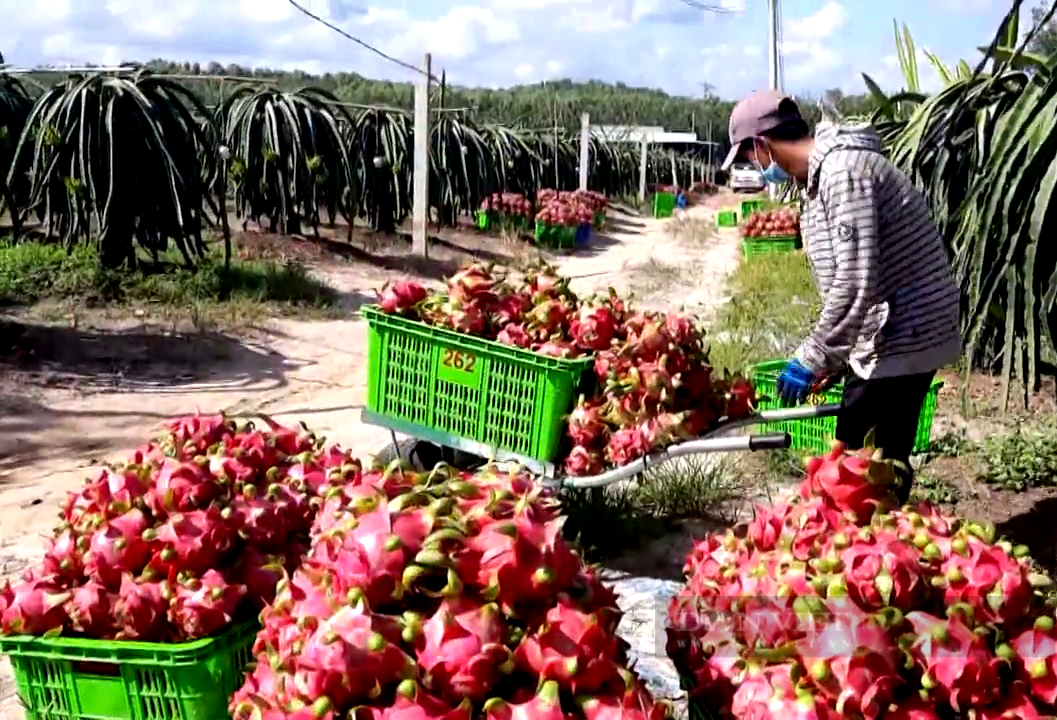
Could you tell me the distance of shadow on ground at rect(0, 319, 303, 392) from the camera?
6949 mm

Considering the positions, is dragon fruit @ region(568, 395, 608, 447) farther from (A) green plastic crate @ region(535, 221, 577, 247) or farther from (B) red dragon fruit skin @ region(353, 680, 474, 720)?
(A) green plastic crate @ region(535, 221, 577, 247)

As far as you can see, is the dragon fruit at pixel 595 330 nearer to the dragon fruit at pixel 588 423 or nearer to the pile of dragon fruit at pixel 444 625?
the dragon fruit at pixel 588 423

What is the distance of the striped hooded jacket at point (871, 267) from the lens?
292cm

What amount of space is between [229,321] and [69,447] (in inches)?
122

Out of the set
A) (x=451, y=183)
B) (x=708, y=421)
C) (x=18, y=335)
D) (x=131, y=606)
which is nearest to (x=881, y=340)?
(x=708, y=421)

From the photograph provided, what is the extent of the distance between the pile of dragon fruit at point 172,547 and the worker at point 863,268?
61.1 inches

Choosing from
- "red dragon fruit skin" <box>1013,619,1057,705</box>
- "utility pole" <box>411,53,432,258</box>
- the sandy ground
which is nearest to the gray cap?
"red dragon fruit skin" <box>1013,619,1057,705</box>

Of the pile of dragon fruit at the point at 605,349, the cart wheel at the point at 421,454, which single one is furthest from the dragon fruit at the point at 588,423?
the cart wheel at the point at 421,454

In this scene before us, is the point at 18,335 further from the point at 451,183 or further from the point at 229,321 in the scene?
the point at 451,183

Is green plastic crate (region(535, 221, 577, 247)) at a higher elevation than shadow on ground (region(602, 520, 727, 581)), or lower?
higher

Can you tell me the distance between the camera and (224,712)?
6.49 ft

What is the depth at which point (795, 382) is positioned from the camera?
3225mm

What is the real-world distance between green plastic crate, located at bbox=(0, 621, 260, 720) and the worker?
190cm

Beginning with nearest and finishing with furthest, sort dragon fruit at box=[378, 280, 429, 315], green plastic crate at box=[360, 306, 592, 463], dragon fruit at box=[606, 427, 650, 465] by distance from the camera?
1. dragon fruit at box=[606, 427, 650, 465]
2. green plastic crate at box=[360, 306, 592, 463]
3. dragon fruit at box=[378, 280, 429, 315]
